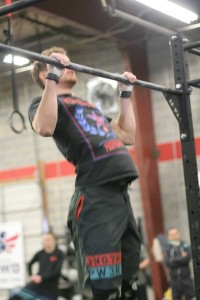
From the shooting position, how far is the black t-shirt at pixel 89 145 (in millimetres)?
2084

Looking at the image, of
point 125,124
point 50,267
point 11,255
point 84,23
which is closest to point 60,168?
point 11,255

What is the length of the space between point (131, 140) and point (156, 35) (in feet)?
19.8

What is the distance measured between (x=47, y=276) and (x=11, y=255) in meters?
2.49

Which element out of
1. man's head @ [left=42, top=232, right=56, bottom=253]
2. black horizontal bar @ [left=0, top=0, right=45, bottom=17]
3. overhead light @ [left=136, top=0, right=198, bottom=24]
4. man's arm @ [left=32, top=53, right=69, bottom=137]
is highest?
overhead light @ [left=136, top=0, right=198, bottom=24]

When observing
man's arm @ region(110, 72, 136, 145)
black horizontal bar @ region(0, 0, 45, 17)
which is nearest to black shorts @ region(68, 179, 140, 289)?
man's arm @ region(110, 72, 136, 145)

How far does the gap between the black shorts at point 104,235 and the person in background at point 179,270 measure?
5099 mm

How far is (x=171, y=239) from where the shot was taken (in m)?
7.33

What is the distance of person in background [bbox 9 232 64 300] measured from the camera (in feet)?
21.7

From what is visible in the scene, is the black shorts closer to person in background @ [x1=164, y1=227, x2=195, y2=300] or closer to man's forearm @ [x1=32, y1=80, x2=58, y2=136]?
man's forearm @ [x1=32, y1=80, x2=58, y2=136]

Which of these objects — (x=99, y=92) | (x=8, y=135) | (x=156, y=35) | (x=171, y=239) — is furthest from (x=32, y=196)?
(x=156, y=35)

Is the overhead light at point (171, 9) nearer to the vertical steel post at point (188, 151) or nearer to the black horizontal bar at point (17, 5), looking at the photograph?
the vertical steel post at point (188, 151)

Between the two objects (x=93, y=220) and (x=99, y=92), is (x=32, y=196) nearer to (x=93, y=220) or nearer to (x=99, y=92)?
(x=99, y=92)

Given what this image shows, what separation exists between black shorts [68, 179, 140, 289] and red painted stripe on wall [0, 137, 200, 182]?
599cm

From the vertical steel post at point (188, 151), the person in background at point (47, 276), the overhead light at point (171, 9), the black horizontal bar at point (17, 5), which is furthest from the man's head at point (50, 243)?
the black horizontal bar at point (17, 5)
